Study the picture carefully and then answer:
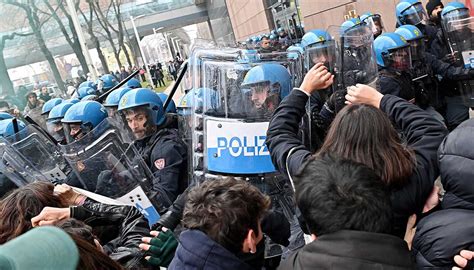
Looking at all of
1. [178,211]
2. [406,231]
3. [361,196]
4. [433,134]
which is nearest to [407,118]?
[433,134]

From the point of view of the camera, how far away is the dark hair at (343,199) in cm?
155

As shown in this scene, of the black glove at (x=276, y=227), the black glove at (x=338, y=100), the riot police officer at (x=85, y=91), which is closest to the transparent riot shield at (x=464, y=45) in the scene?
the black glove at (x=338, y=100)

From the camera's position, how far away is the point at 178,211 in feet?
9.78

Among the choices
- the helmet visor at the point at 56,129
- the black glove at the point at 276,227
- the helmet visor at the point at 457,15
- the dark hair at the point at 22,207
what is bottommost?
the black glove at the point at 276,227

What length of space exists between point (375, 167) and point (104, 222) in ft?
5.24

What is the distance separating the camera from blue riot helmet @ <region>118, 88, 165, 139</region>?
4.11 metres

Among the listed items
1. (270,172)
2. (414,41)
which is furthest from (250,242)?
(414,41)

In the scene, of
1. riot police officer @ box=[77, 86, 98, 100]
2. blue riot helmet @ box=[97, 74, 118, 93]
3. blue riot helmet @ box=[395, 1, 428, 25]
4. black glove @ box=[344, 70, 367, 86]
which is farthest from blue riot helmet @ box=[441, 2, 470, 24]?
blue riot helmet @ box=[97, 74, 118, 93]

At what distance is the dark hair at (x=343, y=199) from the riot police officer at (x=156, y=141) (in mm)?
1960

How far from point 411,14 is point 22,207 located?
567 centimetres

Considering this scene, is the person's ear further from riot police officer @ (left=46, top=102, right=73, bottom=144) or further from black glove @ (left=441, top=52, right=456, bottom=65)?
riot police officer @ (left=46, top=102, right=73, bottom=144)

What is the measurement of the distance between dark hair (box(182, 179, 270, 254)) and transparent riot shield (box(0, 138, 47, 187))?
9.39ft

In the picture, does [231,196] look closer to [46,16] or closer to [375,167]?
[375,167]

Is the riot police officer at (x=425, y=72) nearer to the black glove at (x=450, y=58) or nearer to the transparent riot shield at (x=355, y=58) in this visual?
the black glove at (x=450, y=58)
